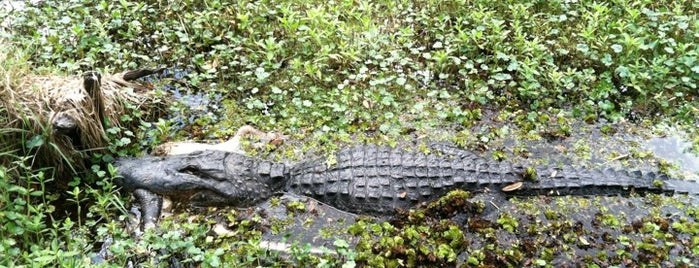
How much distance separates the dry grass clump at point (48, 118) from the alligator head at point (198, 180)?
1.09ft

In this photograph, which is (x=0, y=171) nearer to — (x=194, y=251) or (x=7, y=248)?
(x=7, y=248)

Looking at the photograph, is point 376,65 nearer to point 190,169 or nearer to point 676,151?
point 190,169

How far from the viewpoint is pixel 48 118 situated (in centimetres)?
427

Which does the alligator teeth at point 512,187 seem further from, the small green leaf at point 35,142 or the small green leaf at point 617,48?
the small green leaf at point 35,142

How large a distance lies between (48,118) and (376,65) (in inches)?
119

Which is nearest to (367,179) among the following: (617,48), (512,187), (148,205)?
(512,187)

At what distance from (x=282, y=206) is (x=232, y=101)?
155cm

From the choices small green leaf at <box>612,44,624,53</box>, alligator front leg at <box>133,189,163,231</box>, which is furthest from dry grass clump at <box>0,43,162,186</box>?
small green leaf at <box>612,44,624,53</box>

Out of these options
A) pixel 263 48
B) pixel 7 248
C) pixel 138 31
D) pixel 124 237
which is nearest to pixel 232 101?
pixel 263 48

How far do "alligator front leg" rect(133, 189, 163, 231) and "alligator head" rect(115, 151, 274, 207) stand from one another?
1.6 inches

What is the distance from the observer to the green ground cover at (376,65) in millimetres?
5094

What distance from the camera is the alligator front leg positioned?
4141mm

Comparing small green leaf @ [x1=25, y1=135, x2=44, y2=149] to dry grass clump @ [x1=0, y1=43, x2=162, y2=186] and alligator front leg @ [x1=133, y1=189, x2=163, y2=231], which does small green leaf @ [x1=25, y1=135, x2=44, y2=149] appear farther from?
alligator front leg @ [x1=133, y1=189, x2=163, y2=231]

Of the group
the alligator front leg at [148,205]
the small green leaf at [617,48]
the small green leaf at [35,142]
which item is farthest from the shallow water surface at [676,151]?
the small green leaf at [35,142]
